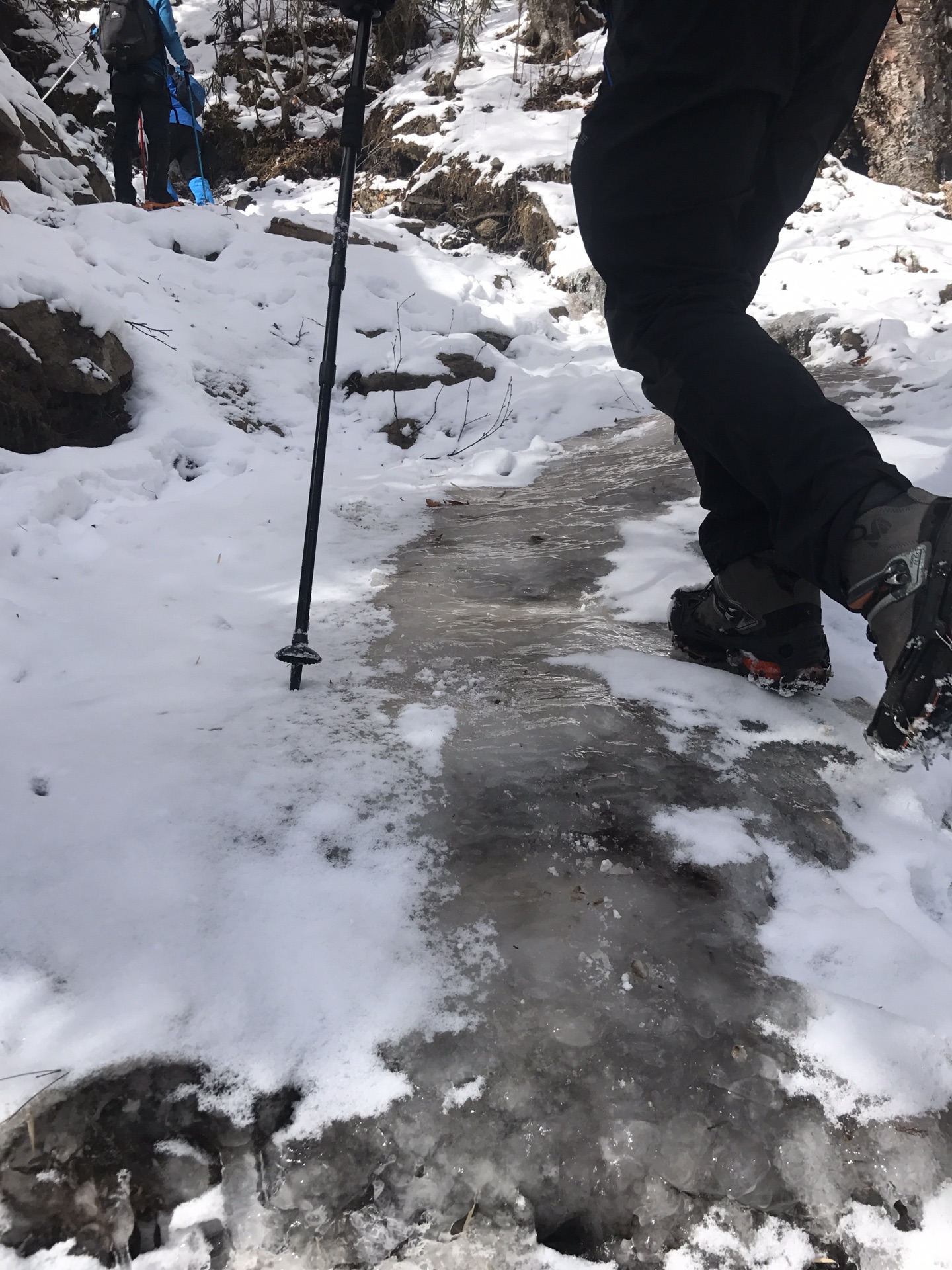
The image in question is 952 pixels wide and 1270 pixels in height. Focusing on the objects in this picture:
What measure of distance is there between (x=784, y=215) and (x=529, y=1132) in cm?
171

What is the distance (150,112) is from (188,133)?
2.19 m

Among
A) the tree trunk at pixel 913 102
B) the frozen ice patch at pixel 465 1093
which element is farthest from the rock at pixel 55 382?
the tree trunk at pixel 913 102

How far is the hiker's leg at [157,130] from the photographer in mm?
→ 6258

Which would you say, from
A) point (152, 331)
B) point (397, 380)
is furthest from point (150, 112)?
point (397, 380)

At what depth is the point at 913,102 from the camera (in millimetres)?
7508

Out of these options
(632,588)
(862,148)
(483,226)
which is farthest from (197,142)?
(632,588)

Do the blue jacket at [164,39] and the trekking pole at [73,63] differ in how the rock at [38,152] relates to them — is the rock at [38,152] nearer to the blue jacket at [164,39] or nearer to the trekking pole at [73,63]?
the blue jacket at [164,39]

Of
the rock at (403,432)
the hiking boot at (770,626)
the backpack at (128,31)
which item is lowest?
the rock at (403,432)

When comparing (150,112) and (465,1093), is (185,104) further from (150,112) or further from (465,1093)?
(465,1093)

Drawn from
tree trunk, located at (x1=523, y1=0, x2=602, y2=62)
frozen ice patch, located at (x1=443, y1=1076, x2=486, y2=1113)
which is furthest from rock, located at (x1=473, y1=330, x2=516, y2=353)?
tree trunk, located at (x1=523, y1=0, x2=602, y2=62)

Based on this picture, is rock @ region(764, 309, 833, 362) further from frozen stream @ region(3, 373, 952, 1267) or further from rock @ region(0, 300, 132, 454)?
frozen stream @ region(3, 373, 952, 1267)

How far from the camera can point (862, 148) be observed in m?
7.96

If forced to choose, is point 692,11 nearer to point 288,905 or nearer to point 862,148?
point 288,905

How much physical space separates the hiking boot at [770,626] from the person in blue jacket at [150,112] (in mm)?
6378
